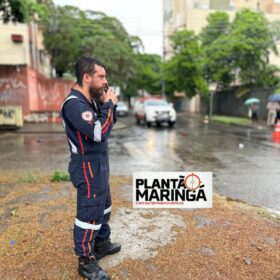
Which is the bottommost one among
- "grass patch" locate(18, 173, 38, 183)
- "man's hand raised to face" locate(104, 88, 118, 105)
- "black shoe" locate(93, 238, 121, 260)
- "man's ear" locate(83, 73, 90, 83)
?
"grass patch" locate(18, 173, 38, 183)

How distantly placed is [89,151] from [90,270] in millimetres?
1011

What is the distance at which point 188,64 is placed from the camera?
26.8 meters

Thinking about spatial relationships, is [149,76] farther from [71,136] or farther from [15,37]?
[71,136]

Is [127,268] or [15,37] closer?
[127,268]

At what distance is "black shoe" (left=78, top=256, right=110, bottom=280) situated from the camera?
102 inches

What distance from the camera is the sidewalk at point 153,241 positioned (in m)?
2.74

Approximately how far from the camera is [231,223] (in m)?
3.70

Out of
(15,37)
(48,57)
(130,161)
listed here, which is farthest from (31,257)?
(48,57)

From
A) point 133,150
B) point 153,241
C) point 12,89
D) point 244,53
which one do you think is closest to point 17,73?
point 12,89

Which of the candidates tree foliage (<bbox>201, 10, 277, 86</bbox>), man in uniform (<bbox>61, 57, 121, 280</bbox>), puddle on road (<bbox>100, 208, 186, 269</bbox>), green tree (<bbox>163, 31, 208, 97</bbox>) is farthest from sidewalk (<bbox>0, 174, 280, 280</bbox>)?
green tree (<bbox>163, 31, 208, 97</bbox>)

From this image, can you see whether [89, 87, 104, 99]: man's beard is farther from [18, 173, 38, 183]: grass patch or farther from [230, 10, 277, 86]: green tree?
[230, 10, 277, 86]: green tree

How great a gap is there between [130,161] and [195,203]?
14.9ft

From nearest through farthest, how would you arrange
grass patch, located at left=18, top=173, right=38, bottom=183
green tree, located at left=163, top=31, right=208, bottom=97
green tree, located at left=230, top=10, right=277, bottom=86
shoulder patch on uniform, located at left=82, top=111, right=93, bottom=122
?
shoulder patch on uniform, located at left=82, top=111, right=93, bottom=122
grass patch, located at left=18, top=173, right=38, bottom=183
green tree, located at left=230, top=10, right=277, bottom=86
green tree, located at left=163, top=31, right=208, bottom=97

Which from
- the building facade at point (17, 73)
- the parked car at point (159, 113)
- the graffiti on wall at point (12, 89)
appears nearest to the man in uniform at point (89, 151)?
the parked car at point (159, 113)
